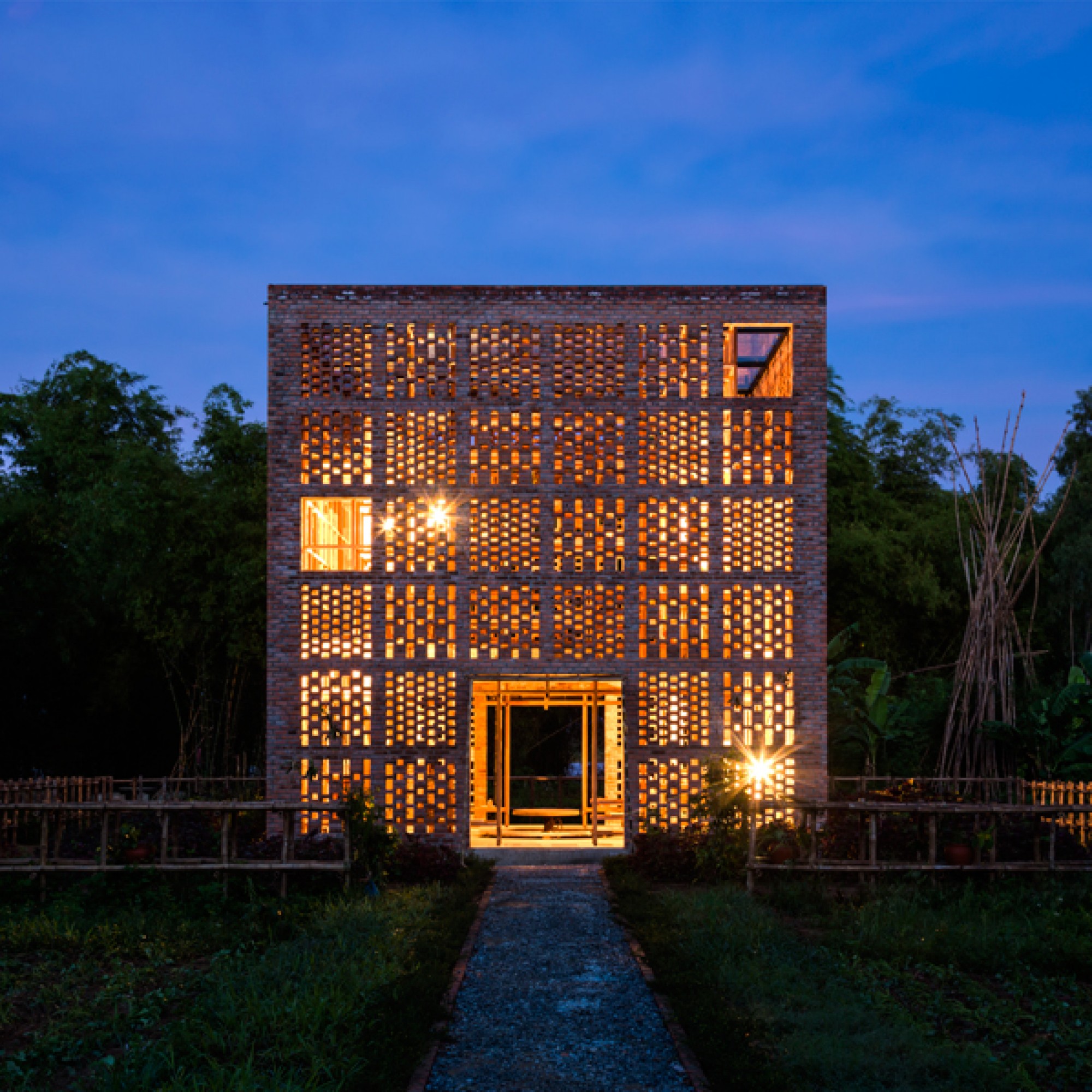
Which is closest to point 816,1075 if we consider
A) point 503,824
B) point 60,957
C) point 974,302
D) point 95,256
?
point 60,957

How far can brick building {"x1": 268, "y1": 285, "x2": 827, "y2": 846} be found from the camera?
14.9 meters

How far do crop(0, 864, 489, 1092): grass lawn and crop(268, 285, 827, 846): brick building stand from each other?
3980 mm

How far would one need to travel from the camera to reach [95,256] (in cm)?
4775

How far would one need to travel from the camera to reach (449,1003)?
761 cm

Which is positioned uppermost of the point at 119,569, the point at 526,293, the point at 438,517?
the point at 526,293

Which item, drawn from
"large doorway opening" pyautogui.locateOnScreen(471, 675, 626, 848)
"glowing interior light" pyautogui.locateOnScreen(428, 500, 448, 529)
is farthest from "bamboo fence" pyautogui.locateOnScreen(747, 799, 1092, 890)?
"glowing interior light" pyautogui.locateOnScreen(428, 500, 448, 529)

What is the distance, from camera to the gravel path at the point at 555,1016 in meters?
6.14

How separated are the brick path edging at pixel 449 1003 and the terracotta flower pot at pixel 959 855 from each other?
17.5 ft

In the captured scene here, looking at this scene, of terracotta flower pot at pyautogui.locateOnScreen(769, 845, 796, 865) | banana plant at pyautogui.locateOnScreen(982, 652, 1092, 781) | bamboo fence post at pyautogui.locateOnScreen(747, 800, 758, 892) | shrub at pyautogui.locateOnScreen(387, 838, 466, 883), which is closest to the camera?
bamboo fence post at pyautogui.locateOnScreen(747, 800, 758, 892)

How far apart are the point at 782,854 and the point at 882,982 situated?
13.5 ft

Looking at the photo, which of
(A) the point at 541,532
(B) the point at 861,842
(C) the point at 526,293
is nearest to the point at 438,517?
(A) the point at 541,532

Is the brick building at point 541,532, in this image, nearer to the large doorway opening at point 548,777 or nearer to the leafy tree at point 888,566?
the large doorway opening at point 548,777

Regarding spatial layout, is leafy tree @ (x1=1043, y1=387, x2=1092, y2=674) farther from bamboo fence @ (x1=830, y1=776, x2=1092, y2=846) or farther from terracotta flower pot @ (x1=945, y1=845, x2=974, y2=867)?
terracotta flower pot @ (x1=945, y1=845, x2=974, y2=867)

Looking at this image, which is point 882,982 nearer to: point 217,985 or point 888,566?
point 217,985
